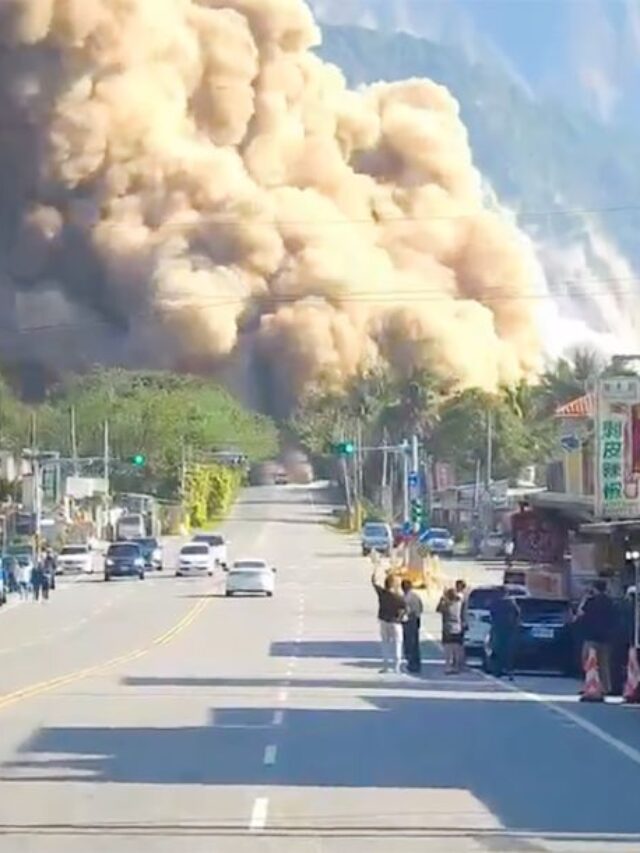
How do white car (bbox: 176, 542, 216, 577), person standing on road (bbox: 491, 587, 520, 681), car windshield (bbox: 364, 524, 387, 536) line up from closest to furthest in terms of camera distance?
person standing on road (bbox: 491, 587, 520, 681) < white car (bbox: 176, 542, 216, 577) < car windshield (bbox: 364, 524, 387, 536)

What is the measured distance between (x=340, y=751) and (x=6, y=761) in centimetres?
274

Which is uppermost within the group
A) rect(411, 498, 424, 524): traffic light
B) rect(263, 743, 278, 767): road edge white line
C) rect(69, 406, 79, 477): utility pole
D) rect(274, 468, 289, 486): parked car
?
rect(69, 406, 79, 477): utility pole

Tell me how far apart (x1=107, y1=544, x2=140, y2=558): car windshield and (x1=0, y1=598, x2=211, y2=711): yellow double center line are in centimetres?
2521

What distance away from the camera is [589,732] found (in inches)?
834

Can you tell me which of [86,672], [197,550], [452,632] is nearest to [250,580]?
[197,550]

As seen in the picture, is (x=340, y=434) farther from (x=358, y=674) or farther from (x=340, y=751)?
(x=340, y=751)

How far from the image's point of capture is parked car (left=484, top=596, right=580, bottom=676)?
31.3 m

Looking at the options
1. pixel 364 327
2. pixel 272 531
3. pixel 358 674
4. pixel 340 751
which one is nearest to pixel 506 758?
pixel 340 751

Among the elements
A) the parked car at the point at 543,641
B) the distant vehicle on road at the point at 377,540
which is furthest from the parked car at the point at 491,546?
the parked car at the point at 543,641

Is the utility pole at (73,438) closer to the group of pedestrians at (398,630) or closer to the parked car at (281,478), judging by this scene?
the parked car at (281,478)

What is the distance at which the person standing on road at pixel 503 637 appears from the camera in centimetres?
3084

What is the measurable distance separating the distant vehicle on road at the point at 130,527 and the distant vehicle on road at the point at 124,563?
1539 cm

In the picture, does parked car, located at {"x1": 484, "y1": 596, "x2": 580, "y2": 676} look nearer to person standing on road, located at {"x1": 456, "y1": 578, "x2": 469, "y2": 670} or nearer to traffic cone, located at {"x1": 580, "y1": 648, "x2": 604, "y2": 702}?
person standing on road, located at {"x1": 456, "y1": 578, "x2": 469, "y2": 670}

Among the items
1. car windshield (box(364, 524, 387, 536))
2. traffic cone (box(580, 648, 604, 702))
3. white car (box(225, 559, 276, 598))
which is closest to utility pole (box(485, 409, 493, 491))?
car windshield (box(364, 524, 387, 536))
